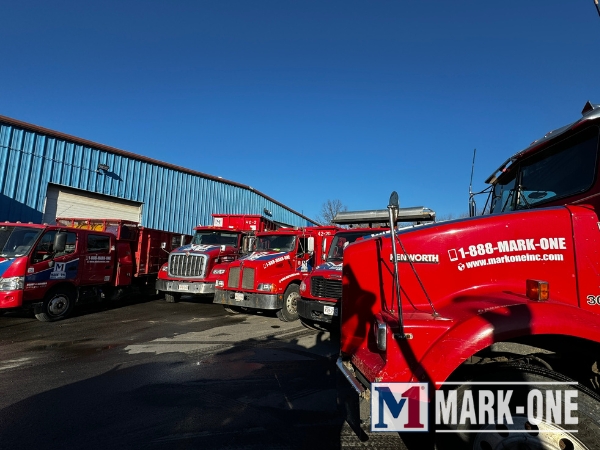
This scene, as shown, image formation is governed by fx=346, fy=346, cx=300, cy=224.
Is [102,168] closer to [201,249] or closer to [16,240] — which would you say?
[201,249]

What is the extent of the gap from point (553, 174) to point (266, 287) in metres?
6.52

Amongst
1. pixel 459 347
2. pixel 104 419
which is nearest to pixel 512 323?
pixel 459 347

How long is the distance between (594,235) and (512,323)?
105cm

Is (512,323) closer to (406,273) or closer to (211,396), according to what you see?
(406,273)

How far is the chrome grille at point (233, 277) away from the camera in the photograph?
9117mm

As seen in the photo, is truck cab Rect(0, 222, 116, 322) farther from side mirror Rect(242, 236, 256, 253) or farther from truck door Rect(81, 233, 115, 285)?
side mirror Rect(242, 236, 256, 253)

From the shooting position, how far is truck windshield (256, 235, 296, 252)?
9.88 meters

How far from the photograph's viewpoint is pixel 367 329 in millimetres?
3123

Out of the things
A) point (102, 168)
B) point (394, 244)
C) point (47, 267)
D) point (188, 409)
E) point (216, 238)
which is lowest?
point (188, 409)

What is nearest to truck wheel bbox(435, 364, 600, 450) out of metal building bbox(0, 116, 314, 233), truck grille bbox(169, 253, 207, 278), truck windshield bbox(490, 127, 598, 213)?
truck windshield bbox(490, 127, 598, 213)

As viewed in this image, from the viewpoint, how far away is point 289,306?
8867 millimetres

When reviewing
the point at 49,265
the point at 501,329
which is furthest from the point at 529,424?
the point at 49,265

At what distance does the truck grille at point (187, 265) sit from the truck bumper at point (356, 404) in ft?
28.7

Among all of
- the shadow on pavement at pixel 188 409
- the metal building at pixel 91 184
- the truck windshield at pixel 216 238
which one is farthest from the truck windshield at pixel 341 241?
the metal building at pixel 91 184
